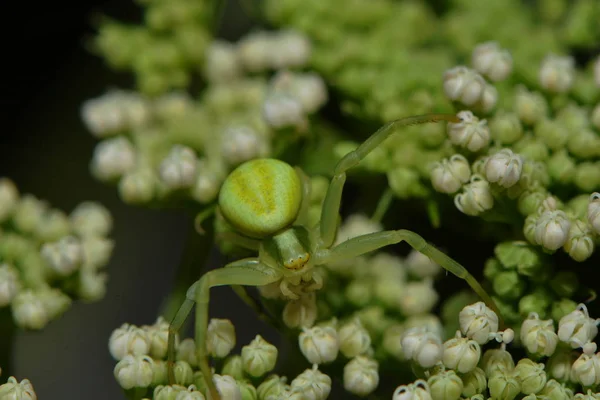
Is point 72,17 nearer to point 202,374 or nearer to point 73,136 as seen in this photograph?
point 73,136

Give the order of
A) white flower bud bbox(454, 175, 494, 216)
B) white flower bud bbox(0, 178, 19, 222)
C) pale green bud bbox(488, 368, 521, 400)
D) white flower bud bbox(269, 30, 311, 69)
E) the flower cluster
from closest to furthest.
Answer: pale green bud bbox(488, 368, 521, 400) < white flower bud bbox(454, 175, 494, 216) < the flower cluster < white flower bud bbox(0, 178, 19, 222) < white flower bud bbox(269, 30, 311, 69)

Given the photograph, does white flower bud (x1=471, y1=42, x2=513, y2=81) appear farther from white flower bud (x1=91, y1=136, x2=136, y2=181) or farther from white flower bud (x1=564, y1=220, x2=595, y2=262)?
white flower bud (x1=91, y1=136, x2=136, y2=181)

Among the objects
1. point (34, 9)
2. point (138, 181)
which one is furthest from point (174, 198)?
point (34, 9)

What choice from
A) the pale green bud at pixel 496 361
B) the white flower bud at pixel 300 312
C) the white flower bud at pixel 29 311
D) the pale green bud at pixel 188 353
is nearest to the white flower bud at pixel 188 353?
the pale green bud at pixel 188 353

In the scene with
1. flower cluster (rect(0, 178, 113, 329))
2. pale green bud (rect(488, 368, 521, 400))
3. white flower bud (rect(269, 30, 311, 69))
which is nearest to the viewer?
pale green bud (rect(488, 368, 521, 400))

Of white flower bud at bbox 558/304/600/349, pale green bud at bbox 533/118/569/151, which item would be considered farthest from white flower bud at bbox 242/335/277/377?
pale green bud at bbox 533/118/569/151
